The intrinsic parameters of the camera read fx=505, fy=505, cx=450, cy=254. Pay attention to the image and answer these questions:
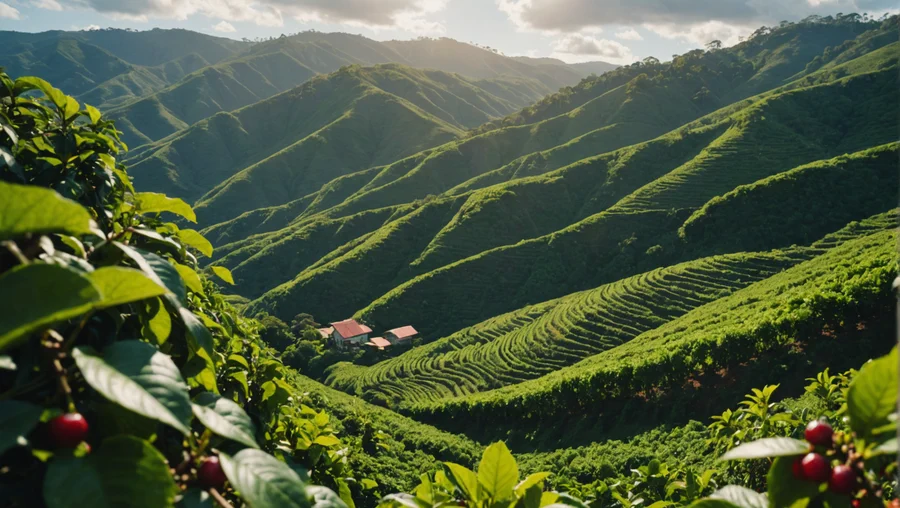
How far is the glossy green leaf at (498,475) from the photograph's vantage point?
3.81ft

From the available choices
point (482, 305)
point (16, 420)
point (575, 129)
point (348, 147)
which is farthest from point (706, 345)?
point (348, 147)

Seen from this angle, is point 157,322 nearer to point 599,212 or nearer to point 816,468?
point 816,468

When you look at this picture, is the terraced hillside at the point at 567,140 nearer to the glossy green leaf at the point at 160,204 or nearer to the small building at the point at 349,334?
the small building at the point at 349,334

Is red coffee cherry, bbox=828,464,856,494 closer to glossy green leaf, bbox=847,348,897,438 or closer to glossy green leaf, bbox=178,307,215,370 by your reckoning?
glossy green leaf, bbox=847,348,897,438

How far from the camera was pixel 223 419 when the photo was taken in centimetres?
103

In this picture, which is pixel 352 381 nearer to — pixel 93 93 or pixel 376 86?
pixel 376 86

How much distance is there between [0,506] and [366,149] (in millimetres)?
127827

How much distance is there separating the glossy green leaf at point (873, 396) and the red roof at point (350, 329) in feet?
146

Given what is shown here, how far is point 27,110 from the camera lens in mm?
2037

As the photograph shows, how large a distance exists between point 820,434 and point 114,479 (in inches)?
46.1

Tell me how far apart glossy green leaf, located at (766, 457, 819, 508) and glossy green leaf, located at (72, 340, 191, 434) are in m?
1.00

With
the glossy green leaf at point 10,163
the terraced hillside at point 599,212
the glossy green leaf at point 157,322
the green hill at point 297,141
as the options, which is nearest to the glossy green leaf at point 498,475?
the glossy green leaf at point 157,322

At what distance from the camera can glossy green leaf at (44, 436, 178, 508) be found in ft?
2.32

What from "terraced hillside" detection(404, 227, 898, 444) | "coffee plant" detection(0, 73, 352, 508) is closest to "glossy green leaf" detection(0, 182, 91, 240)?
"coffee plant" detection(0, 73, 352, 508)
